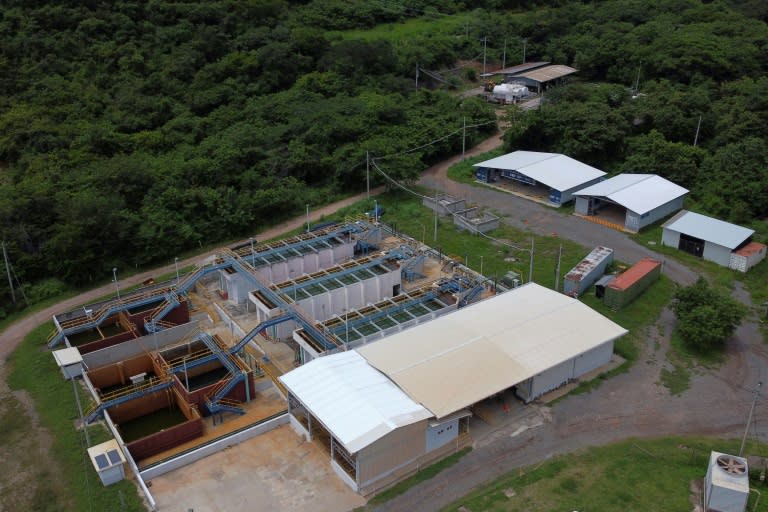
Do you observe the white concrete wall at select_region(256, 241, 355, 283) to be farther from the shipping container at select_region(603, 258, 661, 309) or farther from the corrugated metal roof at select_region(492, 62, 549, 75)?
the corrugated metal roof at select_region(492, 62, 549, 75)

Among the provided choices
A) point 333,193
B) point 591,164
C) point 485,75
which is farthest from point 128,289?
point 485,75

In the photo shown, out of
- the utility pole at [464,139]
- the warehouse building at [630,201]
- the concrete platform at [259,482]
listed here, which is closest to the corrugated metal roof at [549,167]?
the warehouse building at [630,201]

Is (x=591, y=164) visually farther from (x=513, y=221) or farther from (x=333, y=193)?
(x=333, y=193)

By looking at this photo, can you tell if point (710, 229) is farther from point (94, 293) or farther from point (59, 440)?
point (94, 293)

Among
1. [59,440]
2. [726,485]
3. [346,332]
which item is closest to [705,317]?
[726,485]

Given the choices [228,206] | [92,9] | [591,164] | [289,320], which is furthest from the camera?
[92,9]

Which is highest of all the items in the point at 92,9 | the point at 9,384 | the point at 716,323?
the point at 92,9
